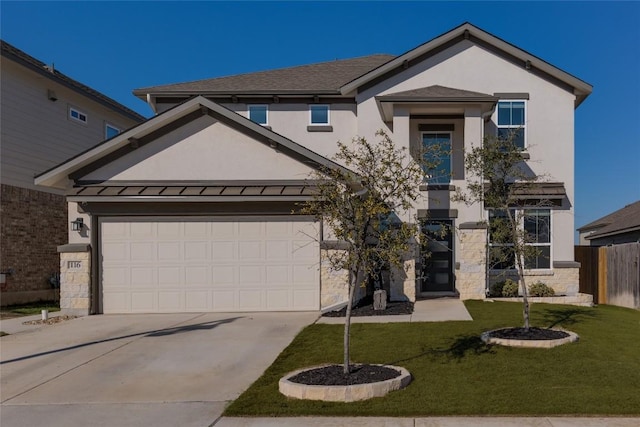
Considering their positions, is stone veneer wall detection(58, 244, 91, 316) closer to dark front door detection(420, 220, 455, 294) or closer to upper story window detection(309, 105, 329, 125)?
upper story window detection(309, 105, 329, 125)

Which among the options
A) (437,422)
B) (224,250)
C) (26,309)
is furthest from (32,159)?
(437,422)

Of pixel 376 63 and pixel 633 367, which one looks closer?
pixel 633 367

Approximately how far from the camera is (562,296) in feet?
47.5

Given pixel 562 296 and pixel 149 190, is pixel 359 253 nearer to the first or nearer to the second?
pixel 149 190

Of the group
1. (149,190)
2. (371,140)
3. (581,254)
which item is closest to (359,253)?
(149,190)

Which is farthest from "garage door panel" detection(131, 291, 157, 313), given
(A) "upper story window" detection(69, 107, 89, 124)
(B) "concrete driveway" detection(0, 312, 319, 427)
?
(A) "upper story window" detection(69, 107, 89, 124)

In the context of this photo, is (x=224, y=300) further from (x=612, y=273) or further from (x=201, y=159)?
(x=612, y=273)

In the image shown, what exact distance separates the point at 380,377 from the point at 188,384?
276 centimetres

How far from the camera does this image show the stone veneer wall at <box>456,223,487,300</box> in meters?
13.9

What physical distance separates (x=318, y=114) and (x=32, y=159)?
10.2 meters

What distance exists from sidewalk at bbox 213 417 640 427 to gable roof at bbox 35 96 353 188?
7896 millimetres

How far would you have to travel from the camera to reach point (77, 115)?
64.0 ft

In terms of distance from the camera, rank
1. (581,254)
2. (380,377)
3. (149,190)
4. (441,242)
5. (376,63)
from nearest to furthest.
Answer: (380,377)
(149,190)
(441,242)
(581,254)
(376,63)

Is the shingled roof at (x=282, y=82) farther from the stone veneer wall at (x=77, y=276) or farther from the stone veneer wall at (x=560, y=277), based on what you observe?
the stone veneer wall at (x=560, y=277)
